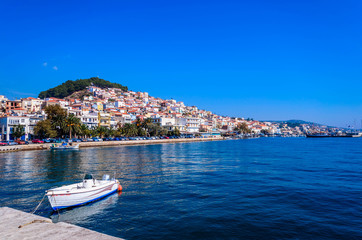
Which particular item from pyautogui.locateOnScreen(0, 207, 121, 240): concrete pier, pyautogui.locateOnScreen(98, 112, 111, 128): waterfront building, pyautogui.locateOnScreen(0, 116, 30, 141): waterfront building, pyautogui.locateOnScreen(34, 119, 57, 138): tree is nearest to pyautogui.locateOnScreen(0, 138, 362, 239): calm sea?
pyautogui.locateOnScreen(0, 207, 121, 240): concrete pier

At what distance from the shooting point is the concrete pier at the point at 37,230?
7340 mm

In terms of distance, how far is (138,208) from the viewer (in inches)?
581

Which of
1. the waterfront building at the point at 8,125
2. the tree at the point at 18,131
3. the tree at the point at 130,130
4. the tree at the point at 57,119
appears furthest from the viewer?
the tree at the point at 130,130

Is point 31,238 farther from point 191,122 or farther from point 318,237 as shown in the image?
point 191,122

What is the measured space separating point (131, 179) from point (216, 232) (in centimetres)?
1302

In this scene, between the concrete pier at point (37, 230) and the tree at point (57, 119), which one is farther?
the tree at point (57, 119)

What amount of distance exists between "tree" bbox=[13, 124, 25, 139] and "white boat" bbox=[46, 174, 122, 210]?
58.4 metres

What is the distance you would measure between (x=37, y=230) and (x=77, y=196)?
7404 mm

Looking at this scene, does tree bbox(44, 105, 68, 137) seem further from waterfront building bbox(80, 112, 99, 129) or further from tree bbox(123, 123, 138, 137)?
tree bbox(123, 123, 138, 137)

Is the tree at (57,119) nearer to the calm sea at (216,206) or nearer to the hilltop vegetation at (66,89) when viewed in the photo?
the calm sea at (216,206)

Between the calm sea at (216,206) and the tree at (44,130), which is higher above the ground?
the tree at (44,130)

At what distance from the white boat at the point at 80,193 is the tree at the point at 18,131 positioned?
5838 centimetres

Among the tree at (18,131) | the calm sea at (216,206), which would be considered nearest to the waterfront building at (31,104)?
the tree at (18,131)

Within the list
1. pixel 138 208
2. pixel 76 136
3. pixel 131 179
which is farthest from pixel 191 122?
pixel 138 208
